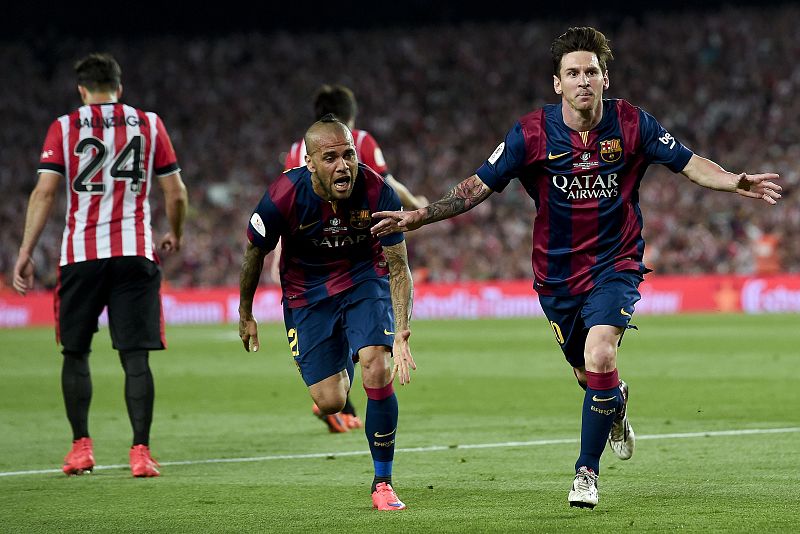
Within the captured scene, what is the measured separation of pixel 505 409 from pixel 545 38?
2870 centimetres

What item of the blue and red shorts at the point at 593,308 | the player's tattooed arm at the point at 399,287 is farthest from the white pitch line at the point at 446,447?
the player's tattooed arm at the point at 399,287

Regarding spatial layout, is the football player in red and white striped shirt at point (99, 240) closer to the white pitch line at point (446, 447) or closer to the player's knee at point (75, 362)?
the player's knee at point (75, 362)

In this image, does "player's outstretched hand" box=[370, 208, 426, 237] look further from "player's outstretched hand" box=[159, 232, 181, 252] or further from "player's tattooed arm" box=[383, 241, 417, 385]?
"player's outstretched hand" box=[159, 232, 181, 252]

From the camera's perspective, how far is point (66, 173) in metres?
7.61

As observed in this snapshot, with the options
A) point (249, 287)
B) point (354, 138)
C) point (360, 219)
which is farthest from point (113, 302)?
point (354, 138)

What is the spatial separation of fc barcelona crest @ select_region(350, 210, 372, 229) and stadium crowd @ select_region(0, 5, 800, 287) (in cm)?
2227

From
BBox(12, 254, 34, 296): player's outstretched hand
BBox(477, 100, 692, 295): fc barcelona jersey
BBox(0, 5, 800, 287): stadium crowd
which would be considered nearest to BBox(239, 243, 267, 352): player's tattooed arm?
BBox(477, 100, 692, 295): fc barcelona jersey

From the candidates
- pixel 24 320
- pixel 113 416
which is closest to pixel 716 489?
pixel 113 416

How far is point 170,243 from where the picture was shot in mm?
8055

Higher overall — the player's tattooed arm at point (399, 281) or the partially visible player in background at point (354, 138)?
the partially visible player in background at point (354, 138)

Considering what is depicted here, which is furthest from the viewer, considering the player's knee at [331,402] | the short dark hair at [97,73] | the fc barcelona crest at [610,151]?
the short dark hair at [97,73]

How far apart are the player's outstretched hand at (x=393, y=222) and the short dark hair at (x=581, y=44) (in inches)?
42.1

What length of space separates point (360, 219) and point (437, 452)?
238 centimetres

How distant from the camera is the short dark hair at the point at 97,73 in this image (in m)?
7.62
